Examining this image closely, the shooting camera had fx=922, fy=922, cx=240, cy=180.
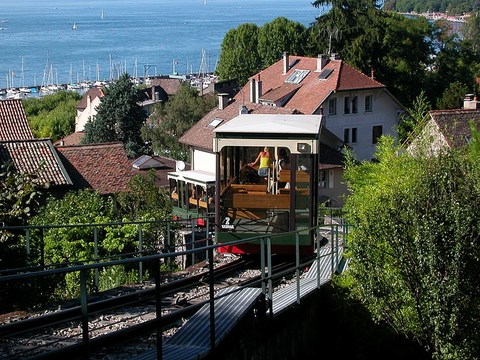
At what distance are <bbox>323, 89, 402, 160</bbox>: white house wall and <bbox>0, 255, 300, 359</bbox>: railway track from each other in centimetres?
4308

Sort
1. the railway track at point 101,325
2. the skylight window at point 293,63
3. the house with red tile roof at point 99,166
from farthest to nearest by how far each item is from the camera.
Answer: the skylight window at point 293,63, the house with red tile roof at point 99,166, the railway track at point 101,325

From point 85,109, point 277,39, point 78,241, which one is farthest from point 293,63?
point 78,241

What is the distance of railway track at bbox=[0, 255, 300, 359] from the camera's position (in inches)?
293

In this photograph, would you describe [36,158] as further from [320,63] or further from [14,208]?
[320,63]

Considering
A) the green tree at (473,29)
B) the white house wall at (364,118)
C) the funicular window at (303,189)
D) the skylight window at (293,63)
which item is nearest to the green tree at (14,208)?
the funicular window at (303,189)

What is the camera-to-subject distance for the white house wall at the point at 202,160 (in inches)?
1837

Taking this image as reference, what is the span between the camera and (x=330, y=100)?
183 feet

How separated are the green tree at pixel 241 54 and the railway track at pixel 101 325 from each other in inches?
3608

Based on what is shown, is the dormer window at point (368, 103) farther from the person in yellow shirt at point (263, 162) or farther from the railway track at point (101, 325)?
the railway track at point (101, 325)

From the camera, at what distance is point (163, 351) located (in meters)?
8.56

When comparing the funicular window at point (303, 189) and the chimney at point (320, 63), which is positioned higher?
the chimney at point (320, 63)

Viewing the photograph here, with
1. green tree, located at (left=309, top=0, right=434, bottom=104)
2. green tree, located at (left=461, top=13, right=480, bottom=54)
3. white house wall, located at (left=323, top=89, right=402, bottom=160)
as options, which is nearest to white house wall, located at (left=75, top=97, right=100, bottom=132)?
green tree, located at (left=309, top=0, right=434, bottom=104)

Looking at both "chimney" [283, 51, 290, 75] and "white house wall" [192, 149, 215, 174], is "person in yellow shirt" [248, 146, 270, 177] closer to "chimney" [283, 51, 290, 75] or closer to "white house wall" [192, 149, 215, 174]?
"white house wall" [192, 149, 215, 174]

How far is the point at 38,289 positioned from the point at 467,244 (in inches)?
208
